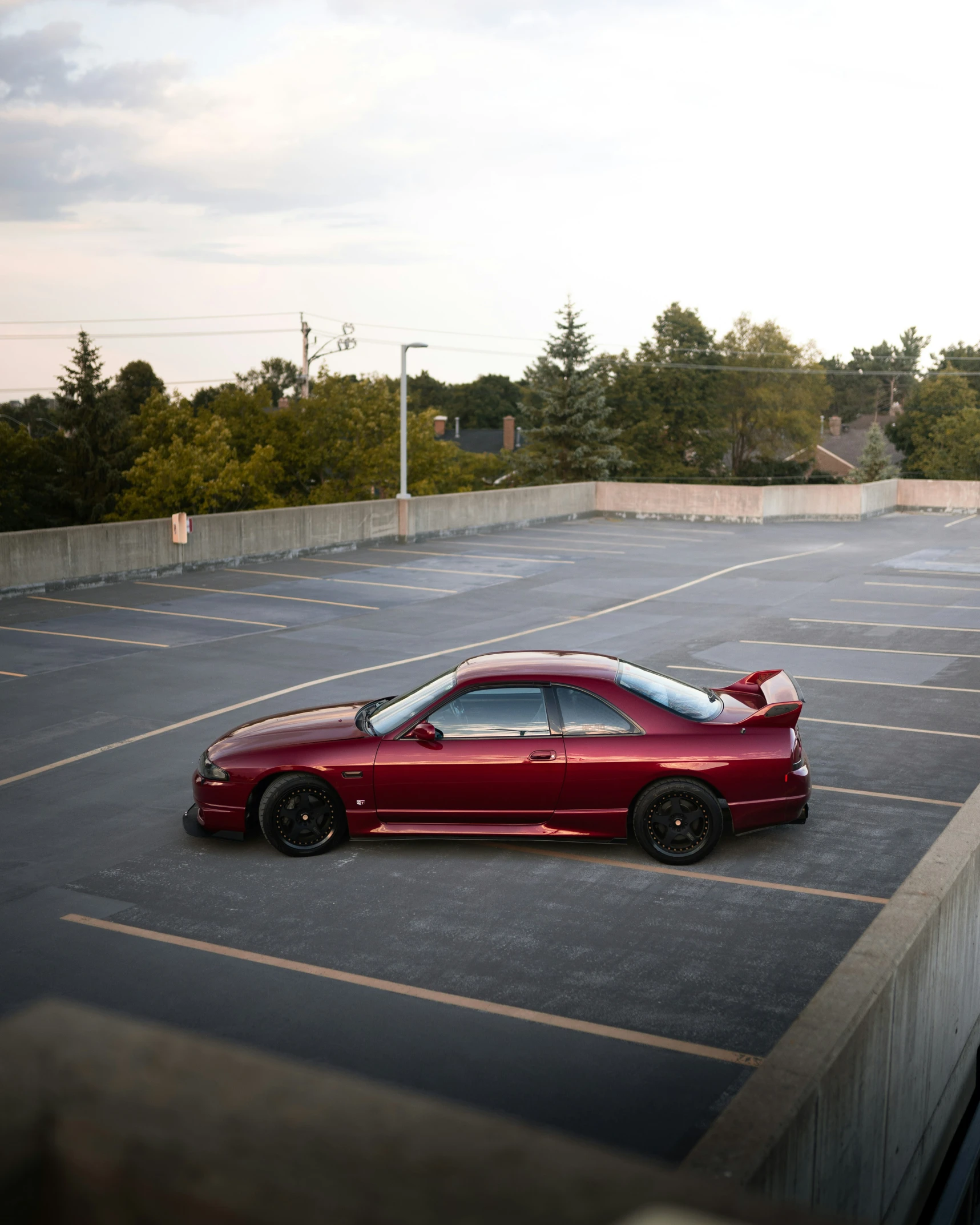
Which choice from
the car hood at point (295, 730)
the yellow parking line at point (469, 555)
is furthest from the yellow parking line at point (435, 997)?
the yellow parking line at point (469, 555)

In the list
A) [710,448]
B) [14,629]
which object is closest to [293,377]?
[710,448]

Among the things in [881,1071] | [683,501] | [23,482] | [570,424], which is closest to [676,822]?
[881,1071]

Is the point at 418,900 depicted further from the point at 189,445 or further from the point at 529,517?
the point at 189,445

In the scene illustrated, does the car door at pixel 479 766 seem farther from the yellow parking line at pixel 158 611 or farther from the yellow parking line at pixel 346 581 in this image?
the yellow parking line at pixel 346 581

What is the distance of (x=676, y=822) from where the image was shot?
9266 mm

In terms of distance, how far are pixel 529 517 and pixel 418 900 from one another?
33714mm

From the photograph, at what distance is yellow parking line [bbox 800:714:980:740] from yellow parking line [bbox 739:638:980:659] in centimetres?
475

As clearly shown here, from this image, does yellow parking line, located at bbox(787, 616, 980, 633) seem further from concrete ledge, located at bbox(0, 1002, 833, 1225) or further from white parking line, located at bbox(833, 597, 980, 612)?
concrete ledge, located at bbox(0, 1002, 833, 1225)

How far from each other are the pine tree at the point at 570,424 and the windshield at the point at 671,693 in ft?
181

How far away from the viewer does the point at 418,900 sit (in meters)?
8.56

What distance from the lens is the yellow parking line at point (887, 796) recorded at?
10.7 meters

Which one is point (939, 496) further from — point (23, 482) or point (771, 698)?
point (23, 482)

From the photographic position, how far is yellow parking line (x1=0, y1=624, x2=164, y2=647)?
19.0m

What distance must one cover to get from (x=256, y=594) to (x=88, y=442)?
178ft
